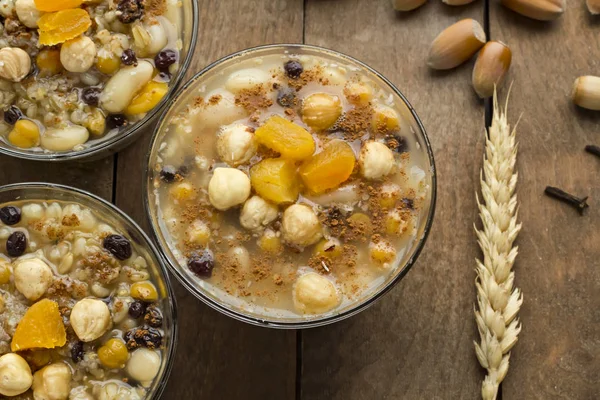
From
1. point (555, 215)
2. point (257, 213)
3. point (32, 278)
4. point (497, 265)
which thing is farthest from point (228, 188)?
point (555, 215)

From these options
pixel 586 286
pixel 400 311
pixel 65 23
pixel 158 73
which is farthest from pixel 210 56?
pixel 586 286

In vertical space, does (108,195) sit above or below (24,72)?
below

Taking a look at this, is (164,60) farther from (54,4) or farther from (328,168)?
(328,168)

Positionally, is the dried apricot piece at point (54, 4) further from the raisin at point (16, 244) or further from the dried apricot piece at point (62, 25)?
the raisin at point (16, 244)

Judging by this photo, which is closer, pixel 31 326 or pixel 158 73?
pixel 31 326

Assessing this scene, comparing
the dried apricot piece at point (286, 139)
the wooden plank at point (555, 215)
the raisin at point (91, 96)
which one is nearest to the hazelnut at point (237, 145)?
the dried apricot piece at point (286, 139)

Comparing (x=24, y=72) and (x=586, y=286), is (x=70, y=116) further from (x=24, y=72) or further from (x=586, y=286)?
(x=586, y=286)

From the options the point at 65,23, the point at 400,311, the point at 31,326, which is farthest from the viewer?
the point at 400,311
